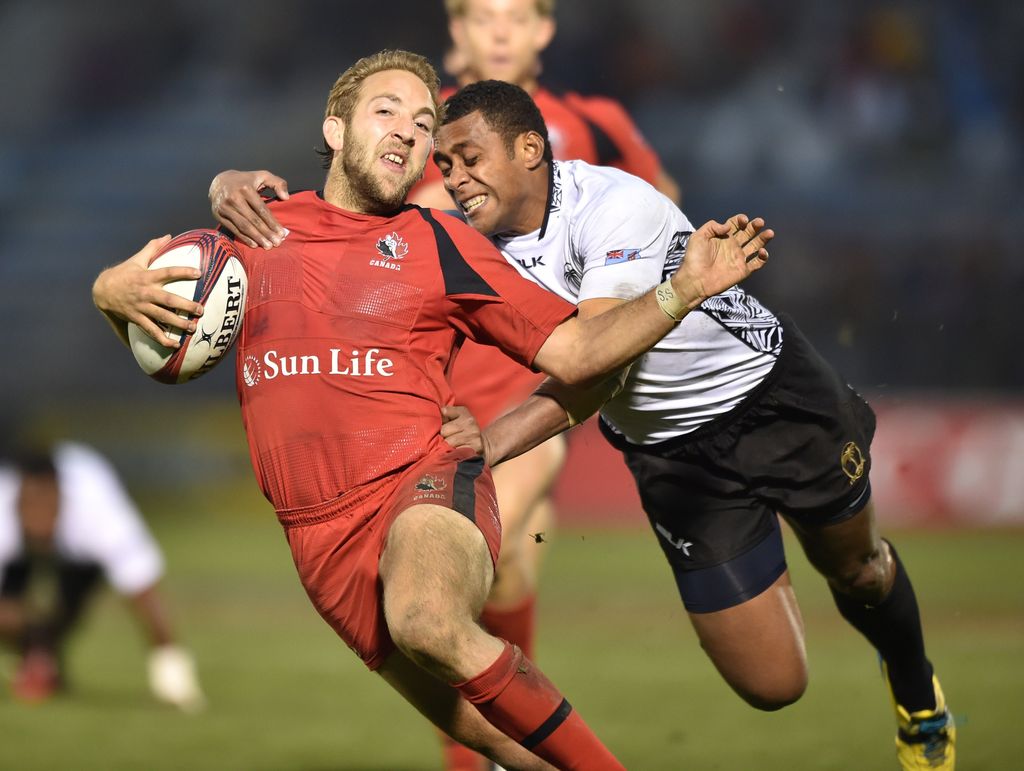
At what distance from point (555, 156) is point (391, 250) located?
82.3 inches

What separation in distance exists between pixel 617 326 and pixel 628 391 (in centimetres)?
80

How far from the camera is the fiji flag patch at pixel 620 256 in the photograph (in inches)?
173

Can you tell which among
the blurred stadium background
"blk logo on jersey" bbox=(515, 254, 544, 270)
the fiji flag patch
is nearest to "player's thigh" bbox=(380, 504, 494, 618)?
the fiji flag patch

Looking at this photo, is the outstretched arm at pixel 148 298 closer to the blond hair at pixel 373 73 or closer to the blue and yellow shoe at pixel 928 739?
the blond hair at pixel 373 73

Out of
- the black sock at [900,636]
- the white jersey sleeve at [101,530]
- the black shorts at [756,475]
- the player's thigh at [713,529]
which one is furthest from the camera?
the white jersey sleeve at [101,530]

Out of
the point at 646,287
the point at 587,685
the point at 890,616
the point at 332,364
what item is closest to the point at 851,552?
the point at 890,616

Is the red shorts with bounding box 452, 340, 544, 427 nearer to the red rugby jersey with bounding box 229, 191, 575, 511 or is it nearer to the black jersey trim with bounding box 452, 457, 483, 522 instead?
the red rugby jersey with bounding box 229, 191, 575, 511

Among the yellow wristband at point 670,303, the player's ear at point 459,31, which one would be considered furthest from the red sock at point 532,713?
the player's ear at point 459,31

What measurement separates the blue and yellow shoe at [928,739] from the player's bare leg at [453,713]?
6.46 feet

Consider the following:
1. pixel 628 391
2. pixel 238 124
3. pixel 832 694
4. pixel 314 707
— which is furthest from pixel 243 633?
pixel 238 124

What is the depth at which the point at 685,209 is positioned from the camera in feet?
56.0

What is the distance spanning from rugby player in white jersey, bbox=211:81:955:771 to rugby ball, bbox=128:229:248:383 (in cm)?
27

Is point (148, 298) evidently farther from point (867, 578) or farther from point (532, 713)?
point (867, 578)

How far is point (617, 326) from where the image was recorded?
4.07 m
